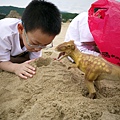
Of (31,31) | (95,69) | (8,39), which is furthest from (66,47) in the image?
(8,39)

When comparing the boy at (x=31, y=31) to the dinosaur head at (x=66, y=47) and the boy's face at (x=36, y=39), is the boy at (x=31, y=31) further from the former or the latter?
the dinosaur head at (x=66, y=47)

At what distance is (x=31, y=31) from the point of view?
5.70 feet

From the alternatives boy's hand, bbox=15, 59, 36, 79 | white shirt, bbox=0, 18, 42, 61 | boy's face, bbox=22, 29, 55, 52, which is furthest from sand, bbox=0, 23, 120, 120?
white shirt, bbox=0, 18, 42, 61

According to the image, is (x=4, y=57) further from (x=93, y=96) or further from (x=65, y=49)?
(x=93, y=96)

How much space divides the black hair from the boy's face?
0.03 m

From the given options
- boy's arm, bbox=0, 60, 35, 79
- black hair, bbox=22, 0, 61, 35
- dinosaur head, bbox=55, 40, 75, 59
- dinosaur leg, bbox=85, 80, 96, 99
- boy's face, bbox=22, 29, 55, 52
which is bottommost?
boy's arm, bbox=0, 60, 35, 79

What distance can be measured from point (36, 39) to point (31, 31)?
0.08m

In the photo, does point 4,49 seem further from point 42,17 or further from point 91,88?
point 91,88

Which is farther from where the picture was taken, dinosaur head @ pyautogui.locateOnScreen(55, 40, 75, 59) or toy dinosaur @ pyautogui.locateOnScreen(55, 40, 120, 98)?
dinosaur head @ pyautogui.locateOnScreen(55, 40, 75, 59)

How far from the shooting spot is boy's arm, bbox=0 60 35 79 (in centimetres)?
168

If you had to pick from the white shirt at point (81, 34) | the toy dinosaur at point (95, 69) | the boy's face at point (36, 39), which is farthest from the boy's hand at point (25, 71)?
the white shirt at point (81, 34)

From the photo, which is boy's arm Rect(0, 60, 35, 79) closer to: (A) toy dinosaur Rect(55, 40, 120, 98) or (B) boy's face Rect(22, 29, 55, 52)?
(B) boy's face Rect(22, 29, 55, 52)

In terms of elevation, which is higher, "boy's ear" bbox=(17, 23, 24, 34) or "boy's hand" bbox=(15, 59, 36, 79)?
"boy's ear" bbox=(17, 23, 24, 34)

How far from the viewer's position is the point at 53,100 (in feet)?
4.47
